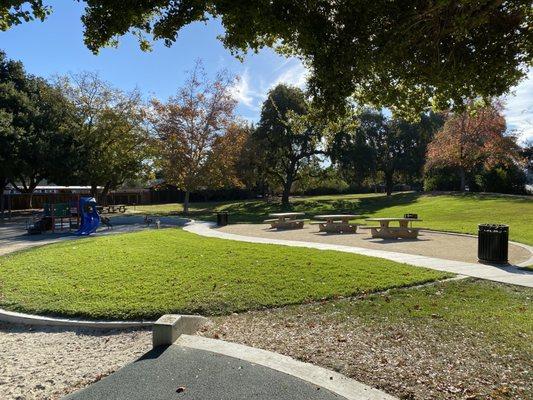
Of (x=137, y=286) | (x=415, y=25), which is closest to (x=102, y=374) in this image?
(x=137, y=286)

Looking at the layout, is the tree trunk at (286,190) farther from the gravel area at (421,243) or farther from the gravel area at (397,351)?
the gravel area at (397,351)

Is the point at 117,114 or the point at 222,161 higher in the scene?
the point at 117,114

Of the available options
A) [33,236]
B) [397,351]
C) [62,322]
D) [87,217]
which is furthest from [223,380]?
[33,236]

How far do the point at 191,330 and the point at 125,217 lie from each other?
25.3 metres

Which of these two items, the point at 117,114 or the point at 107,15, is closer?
the point at 107,15

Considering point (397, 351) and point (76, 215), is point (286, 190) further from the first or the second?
point (397, 351)

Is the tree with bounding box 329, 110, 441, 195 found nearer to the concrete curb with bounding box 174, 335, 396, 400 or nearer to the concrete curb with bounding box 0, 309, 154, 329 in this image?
the concrete curb with bounding box 0, 309, 154, 329

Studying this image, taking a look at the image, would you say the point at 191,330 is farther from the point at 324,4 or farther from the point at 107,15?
the point at 324,4

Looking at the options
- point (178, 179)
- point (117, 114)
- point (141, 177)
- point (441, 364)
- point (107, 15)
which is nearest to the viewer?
point (441, 364)

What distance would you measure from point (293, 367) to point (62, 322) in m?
4.23

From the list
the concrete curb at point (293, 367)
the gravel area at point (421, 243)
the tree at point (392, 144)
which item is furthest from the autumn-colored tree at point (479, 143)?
the concrete curb at point (293, 367)

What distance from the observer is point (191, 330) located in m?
6.10

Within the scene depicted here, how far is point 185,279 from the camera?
8.77 m

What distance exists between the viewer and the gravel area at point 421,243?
39.9 feet
